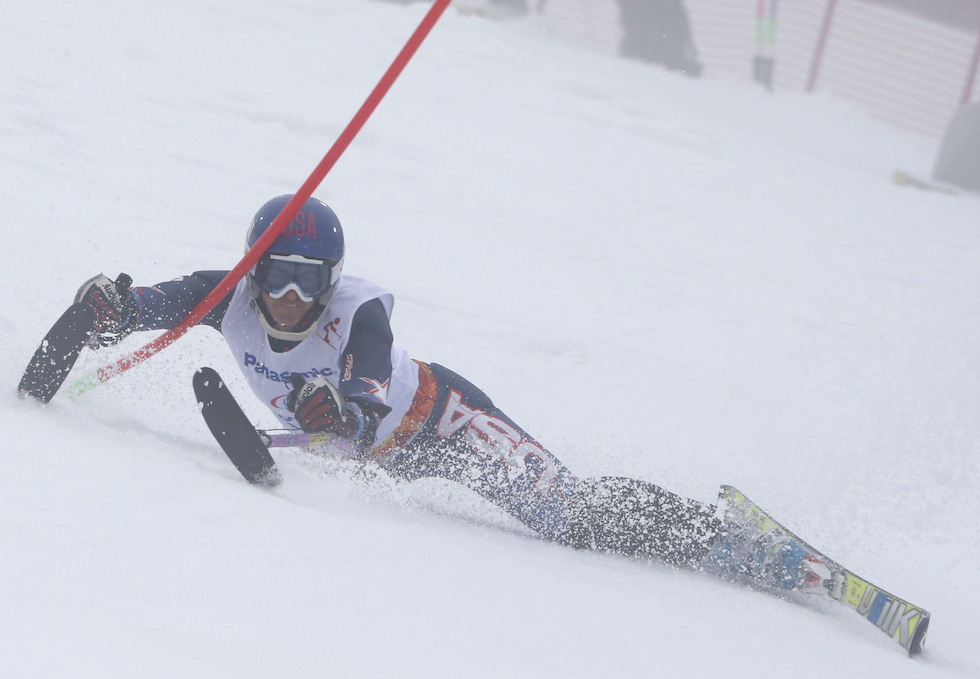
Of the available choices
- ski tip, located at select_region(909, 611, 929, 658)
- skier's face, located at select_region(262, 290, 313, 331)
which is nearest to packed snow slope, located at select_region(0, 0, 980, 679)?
ski tip, located at select_region(909, 611, 929, 658)

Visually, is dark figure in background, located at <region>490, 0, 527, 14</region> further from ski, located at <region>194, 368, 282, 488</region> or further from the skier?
ski, located at <region>194, 368, 282, 488</region>

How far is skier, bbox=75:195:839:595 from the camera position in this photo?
2.78 m

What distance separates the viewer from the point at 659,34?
12992mm

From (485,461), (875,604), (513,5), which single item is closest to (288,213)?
(485,461)

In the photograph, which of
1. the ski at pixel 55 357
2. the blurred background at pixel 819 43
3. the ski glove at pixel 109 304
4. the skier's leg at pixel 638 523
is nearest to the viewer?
the ski at pixel 55 357

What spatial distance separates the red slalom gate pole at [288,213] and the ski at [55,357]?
0.30 m

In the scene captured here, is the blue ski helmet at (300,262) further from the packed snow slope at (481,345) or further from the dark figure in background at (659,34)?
the dark figure in background at (659,34)

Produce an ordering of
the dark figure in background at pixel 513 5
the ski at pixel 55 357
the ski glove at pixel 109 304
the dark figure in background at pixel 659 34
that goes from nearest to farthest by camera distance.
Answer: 1. the ski at pixel 55 357
2. the ski glove at pixel 109 304
3. the dark figure in background at pixel 659 34
4. the dark figure in background at pixel 513 5

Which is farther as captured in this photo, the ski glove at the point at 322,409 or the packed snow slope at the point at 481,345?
the ski glove at the point at 322,409

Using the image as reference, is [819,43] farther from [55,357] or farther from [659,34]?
[55,357]

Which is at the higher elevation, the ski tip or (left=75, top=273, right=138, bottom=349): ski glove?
(left=75, top=273, right=138, bottom=349): ski glove

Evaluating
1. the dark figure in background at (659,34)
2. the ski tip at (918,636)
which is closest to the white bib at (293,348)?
the ski tip at (918,636)

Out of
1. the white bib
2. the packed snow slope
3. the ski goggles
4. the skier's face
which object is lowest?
the packed snow slope

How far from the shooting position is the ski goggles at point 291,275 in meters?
2.75
